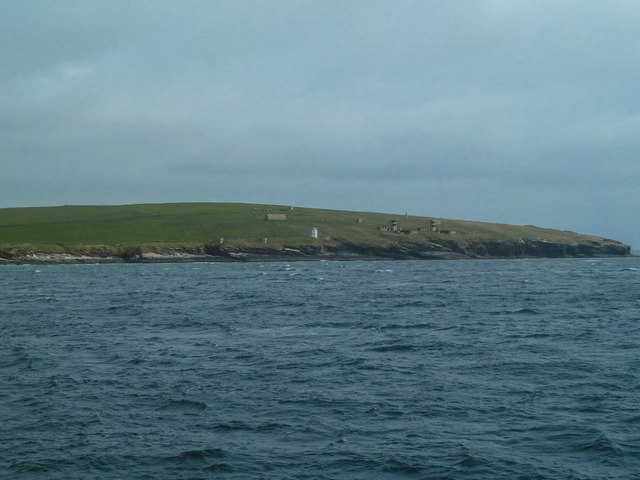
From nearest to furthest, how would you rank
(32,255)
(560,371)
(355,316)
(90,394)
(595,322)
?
(90,394), (560,371), (595,322), (355,316), (32,255)

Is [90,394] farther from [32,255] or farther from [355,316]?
[32,255]

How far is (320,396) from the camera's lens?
26094 mm

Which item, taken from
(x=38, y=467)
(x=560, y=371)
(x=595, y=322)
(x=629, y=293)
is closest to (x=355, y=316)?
(x=595, y=322)

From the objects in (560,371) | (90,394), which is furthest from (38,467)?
(560,371)

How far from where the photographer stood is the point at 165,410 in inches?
945

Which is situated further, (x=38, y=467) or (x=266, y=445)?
(x=266, y=445)

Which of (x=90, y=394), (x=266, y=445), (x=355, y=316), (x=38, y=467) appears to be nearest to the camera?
(x=38, y=467)

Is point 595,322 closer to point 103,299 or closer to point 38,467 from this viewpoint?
point 38,467

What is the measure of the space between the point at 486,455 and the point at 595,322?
34.5 meters

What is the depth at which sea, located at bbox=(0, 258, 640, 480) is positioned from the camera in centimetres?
1883

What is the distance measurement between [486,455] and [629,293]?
2646 inches

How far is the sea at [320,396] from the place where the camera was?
741 inches

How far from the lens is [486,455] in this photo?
19.4 meters

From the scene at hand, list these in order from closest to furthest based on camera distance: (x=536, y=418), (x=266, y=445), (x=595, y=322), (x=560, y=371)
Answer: (x=266, y=445)
(x=536, y=418)
(x=560, y=371)
(x=595, y=322)
